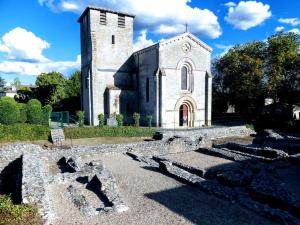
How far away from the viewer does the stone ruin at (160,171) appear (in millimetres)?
10484

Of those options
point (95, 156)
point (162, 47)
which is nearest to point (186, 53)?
point (162, 47)

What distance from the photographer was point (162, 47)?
31.7 metres

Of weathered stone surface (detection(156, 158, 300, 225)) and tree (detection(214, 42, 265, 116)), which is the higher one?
tree (detection(214, 42, 265, 116))

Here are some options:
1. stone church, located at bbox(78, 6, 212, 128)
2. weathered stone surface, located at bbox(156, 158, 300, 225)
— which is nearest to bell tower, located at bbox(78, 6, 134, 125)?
stone church, located at bbox(78, 6, 212, 128)

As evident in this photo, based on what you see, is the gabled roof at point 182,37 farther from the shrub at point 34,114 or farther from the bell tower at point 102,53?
the shrub at point 34,114

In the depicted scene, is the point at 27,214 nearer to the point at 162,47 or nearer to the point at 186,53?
the point at 162,47

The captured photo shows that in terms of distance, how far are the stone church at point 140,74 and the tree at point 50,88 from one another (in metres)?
10.2

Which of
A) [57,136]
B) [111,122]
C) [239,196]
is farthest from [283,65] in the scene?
[239,196]

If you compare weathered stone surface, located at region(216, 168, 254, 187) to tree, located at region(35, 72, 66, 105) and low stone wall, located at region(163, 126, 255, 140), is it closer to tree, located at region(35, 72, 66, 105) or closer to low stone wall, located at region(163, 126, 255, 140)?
low stone wall, located at region(163, 126, 255, 140)

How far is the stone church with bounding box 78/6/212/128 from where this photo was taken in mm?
32688

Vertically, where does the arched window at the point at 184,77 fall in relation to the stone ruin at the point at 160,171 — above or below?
above

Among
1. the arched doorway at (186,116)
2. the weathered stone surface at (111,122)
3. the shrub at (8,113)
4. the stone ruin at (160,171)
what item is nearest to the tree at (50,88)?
the weathered stone surface at (111,122)

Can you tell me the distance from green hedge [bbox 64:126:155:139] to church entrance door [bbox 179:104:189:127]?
299 inches

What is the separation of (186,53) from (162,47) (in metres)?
3.82
